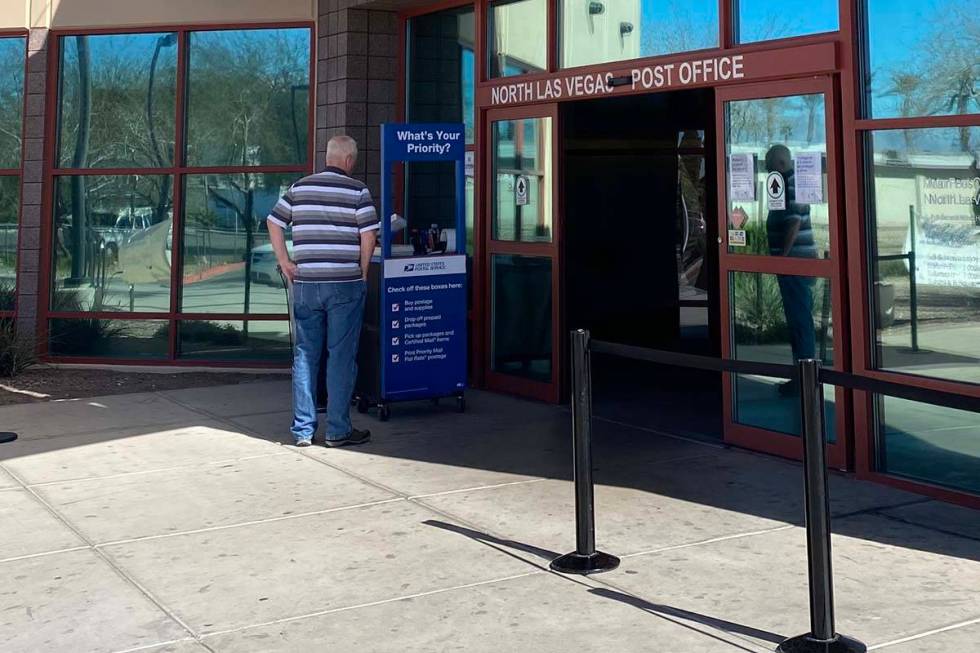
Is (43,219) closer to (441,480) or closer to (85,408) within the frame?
(85,408)

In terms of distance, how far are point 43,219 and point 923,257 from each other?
8.18 m

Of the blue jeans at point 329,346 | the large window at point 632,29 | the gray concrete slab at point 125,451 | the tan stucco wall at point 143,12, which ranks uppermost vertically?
the tan stucco wall at point 143,12

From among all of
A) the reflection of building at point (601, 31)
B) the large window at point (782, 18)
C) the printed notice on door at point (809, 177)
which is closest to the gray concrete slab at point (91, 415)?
the reflection of building at point (601, 31)

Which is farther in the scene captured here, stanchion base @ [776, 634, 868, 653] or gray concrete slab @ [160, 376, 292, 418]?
gray concrete slab @ [160, 376, 292, 418]

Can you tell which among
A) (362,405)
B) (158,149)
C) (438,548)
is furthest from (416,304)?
(158,149)

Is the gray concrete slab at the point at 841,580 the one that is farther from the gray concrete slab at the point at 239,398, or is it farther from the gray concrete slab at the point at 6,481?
the gray concrete slab at the point at 239,398

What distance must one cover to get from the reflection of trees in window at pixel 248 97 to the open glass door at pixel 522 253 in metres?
2.24

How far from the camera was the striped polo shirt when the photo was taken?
7863mm

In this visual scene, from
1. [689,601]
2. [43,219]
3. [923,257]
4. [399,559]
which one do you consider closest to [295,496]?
[399,559]

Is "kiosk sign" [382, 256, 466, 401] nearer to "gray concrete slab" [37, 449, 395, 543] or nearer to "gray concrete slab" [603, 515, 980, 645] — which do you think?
"gray concrete slab" [37, 449, 395, 543]

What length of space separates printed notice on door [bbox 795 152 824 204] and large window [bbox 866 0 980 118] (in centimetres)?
46

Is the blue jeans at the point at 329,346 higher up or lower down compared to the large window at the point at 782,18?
lower down

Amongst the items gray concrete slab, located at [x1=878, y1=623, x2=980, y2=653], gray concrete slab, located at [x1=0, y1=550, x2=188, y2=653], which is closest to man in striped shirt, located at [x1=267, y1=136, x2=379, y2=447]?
gray concrete slab, located at [x1=0, y1=550, x2=188, y2=653]

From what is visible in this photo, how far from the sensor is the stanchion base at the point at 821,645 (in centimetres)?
421
